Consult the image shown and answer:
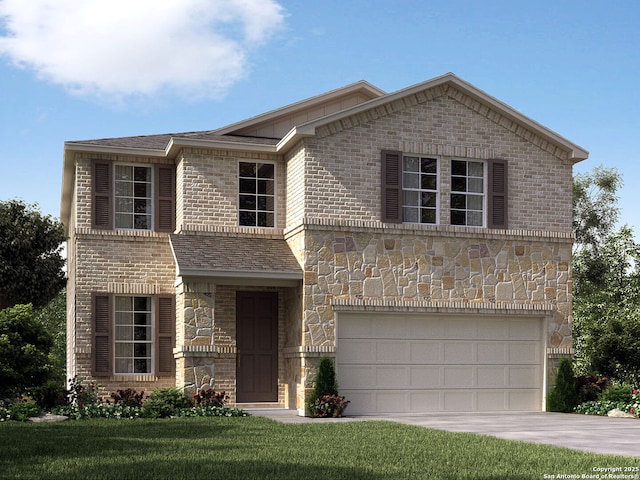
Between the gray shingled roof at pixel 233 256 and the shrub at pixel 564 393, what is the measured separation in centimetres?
650

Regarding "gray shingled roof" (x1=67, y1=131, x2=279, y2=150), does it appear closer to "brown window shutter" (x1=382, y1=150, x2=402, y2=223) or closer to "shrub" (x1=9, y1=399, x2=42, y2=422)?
"brown window shutter" (x1=382, y1=150, x2=402, y2=223)

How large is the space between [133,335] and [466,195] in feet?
27.5

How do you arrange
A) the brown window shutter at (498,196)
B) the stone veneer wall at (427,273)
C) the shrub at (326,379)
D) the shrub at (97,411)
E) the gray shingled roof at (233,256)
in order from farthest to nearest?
the brown window shutter at (498,196), the stone veneer wall at (427,273), the gray shingled roof at (233,256), the shrub at (326,379), the shrub at (97,411)

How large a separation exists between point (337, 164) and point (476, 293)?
4.33 m

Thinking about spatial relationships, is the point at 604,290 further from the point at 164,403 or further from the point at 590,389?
the point at 164,403

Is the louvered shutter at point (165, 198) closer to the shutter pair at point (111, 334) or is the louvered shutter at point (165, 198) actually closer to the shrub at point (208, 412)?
the shutter pair at point (111, 334)

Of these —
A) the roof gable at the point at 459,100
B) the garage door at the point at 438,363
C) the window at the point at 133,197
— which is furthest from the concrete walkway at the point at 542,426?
the roof gable at the point at 459,100

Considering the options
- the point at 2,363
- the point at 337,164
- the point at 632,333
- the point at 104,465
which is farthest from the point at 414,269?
the point at 104,465

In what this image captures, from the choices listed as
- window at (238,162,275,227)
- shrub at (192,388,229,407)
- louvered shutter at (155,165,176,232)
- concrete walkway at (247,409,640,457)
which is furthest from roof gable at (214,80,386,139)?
concrete walkway at (247,409,640,457)

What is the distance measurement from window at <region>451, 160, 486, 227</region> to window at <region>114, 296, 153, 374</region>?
7.50 metres

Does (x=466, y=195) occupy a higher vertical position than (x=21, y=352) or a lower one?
higher

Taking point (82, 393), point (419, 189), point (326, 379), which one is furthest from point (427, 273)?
point (82, 393)

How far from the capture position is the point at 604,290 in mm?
33438

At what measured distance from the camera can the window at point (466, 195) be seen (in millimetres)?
20328
